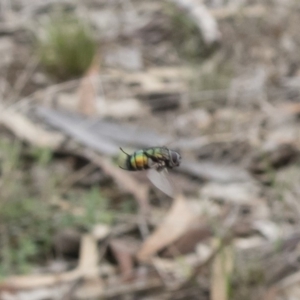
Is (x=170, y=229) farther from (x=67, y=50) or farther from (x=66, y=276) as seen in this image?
(x=67, y=50)

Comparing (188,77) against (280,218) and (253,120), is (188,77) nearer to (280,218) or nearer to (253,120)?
(253,120)

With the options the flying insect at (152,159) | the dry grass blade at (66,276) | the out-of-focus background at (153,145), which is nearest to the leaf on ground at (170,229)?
the out-of-focus background at (153,145)

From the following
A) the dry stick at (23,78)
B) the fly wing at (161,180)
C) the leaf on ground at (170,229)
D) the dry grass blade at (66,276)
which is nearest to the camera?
the fly wing at (161,180)

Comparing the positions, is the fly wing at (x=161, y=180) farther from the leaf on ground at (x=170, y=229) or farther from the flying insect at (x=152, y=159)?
the leaf on ground at (x=170, y=229)

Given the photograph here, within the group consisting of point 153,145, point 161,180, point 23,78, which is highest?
point 23,78

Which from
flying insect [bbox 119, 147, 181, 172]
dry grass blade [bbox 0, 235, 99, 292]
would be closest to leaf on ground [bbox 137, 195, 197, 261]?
dry grass blade [bbox 0, 235, 99, 292]

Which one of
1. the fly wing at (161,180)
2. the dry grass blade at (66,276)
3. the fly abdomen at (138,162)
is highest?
the dry grass blade at (66,276)

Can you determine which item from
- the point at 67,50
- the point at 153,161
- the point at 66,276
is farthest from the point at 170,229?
the point at 67,50

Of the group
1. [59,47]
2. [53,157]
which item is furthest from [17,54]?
[53,157]
